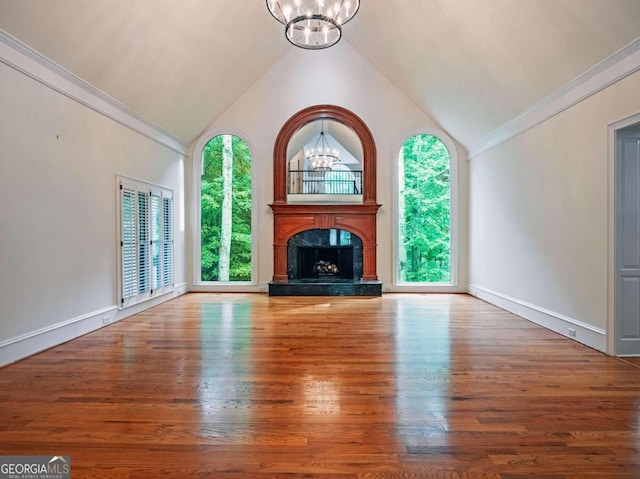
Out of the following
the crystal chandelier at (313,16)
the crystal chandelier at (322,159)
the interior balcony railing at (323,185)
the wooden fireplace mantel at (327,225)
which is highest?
the crystal chandelier at (313,16)

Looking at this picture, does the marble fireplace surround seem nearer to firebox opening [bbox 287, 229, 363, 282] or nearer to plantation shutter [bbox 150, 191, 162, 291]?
firebox opening [bbox 287, 229, 363, 282]

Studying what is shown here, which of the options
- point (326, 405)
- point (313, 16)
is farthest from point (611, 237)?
point (313, 16)

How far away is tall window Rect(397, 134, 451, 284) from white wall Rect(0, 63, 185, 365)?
18.3 feet

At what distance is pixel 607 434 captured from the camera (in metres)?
2.33

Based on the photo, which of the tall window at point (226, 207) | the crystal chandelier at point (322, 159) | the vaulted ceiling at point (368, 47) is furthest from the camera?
the crystal chandelier at point (322, 159)

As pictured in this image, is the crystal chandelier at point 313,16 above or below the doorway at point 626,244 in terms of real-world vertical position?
above

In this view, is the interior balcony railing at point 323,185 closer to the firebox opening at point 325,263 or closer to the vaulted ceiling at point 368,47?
the firebox opening at point 325,263

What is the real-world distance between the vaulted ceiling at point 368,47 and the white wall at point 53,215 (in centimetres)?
62

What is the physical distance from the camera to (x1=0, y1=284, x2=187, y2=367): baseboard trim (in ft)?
12.1

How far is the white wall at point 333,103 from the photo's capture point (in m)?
8.20

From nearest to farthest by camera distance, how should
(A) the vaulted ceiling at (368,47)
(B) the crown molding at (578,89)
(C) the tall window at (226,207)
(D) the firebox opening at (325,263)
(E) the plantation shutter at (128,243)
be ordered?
(B) the crown molding at (578,89)
(A) the vaulted ceiling at (368,47)
(E) the plantation shutter at (128,243)
(C) the tall window at (226,207)
(D) the firebox opening at (325,263)

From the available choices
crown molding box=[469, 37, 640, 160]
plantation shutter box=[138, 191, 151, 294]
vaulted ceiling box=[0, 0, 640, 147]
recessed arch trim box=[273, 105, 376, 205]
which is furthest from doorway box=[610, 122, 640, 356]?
plantation shutter box=[138, 191, 151, 294]

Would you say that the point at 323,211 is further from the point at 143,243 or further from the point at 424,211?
the point at 143,243

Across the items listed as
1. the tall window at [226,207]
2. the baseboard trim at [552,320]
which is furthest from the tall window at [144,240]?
the baseboard trim at [552,320]
